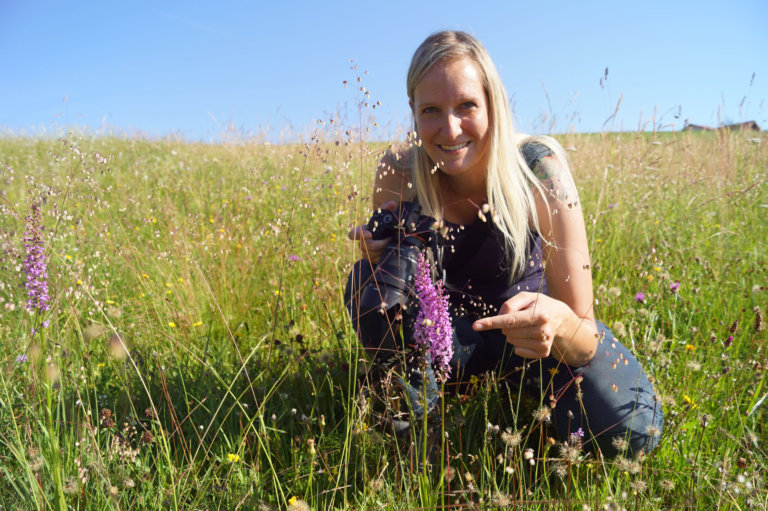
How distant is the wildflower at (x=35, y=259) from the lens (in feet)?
5.19

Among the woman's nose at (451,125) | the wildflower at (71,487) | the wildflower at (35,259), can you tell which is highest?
the woman's nose at (451,125)

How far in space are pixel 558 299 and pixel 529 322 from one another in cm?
60

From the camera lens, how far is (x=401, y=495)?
4.91 ft

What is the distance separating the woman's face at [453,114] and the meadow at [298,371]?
0.24 metres

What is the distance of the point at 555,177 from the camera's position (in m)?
2.03

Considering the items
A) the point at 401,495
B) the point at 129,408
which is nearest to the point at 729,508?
the point at 401,495

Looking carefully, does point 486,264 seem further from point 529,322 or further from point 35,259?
point 35,259

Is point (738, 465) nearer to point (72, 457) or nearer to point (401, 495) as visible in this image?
point (401, 495)

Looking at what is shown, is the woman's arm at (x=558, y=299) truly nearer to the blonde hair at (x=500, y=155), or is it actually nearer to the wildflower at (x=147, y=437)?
the blonde hair at (x=500, y=155)

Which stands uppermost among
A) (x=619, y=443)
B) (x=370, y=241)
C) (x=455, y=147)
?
(x=455, y=147)

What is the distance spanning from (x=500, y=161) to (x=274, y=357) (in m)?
1.42

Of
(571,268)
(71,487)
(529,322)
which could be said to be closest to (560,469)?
(529,322)

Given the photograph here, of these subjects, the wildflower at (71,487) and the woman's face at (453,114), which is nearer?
the wildflower at (71,487)

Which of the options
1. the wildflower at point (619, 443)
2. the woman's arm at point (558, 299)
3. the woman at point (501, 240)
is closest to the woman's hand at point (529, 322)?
the woman's arm at point (558, 299)
